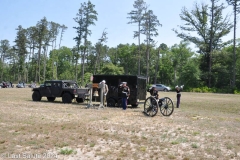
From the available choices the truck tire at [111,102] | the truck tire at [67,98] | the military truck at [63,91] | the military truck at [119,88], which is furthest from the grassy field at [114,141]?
the truck tire at [67,98]

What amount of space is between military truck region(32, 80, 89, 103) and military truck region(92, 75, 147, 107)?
62.4 inches

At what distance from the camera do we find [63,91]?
1973 centimetres

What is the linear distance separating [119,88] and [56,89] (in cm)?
515

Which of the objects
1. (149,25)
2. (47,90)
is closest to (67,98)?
(47,90)

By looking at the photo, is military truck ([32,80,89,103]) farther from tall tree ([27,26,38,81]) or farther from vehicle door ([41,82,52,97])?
tall tree ([27,26,38,81])

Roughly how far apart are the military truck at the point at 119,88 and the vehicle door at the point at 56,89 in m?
3.00

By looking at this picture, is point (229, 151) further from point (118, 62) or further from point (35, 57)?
point (118, 62)

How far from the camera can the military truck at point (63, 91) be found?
63.6 ft

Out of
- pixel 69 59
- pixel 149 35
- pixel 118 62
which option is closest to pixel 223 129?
pixel 149 35

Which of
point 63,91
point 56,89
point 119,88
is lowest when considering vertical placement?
point 63,91

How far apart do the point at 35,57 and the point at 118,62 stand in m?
26.4

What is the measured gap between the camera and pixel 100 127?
31.0 feet

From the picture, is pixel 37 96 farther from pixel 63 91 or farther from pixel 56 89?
pixel 63 91

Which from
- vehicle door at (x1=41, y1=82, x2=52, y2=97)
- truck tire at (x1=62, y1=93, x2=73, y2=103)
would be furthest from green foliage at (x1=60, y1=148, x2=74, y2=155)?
vehicle door at (x1=41, y1=82, x2=52, y2=97)
